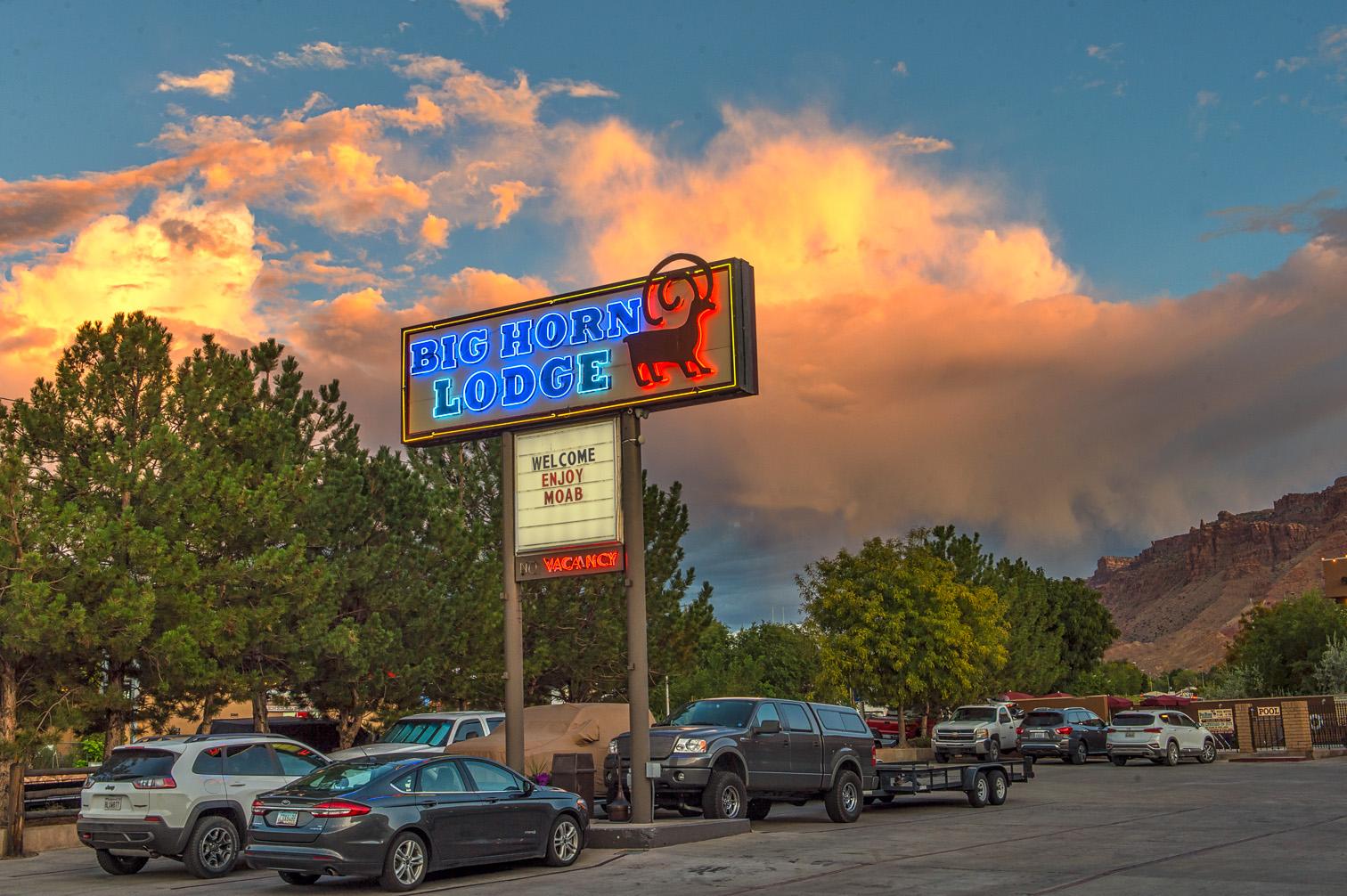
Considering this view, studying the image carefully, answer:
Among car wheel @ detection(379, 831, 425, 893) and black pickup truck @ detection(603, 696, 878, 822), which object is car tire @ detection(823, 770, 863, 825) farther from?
car wheel @ detection(379, 831, 425, 893)

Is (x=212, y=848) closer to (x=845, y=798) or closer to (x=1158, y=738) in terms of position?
(x=845, y=798)

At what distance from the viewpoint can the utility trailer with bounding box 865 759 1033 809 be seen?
22.6 metres

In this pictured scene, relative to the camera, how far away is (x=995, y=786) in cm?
2498

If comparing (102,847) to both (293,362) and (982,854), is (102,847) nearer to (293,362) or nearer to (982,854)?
(982,854)

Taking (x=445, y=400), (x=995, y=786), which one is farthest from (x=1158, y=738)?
(x=445, y=400)

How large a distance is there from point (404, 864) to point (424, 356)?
11807mm

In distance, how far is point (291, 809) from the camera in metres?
14.2

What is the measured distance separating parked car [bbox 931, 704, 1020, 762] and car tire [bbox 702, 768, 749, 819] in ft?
63.3

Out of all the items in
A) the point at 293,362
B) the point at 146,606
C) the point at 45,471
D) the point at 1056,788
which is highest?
the point at 293,362

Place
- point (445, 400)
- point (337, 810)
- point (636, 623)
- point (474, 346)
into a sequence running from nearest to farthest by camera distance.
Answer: point (337, 810) < point (636, 623) < point (474, 346) < point (445, 400)

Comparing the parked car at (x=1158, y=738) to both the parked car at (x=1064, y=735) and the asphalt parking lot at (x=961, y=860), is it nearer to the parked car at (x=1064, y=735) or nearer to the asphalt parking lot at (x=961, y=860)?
the parked car at (x=1064, y=735)

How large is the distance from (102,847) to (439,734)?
28.1ft

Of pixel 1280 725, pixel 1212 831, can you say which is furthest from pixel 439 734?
pixel 1280 725

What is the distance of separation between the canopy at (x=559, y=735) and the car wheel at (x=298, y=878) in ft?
25.6
